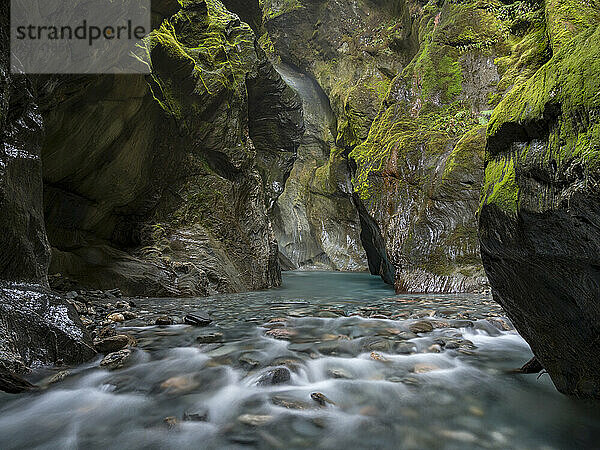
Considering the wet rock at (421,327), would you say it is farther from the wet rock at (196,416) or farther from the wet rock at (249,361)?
the wet rock at (196,416)

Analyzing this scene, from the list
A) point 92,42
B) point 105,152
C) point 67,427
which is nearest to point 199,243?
point 105,152

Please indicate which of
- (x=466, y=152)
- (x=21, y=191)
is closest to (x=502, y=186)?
(x=21, y=191)

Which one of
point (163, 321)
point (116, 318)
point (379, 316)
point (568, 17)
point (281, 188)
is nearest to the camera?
point (568, 17)

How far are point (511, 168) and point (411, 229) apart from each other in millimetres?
7493

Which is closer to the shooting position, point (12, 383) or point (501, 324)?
point (12, 383)

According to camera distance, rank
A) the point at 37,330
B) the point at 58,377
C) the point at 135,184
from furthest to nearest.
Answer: the point at 135,184 < the point at 37,330 < the point at 58,377

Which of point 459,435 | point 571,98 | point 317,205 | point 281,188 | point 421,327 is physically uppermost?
point 317,205

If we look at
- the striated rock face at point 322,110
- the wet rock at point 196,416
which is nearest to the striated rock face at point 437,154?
the wet rock at point 196,416

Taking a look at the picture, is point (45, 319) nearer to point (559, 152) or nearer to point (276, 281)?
point (559, 152)

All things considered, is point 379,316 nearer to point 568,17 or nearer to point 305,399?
point 305,399

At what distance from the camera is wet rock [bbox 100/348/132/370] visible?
2.79 metres

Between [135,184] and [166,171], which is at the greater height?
[166,171]

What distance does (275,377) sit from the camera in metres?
2.61

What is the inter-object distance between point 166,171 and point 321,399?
778 cm
